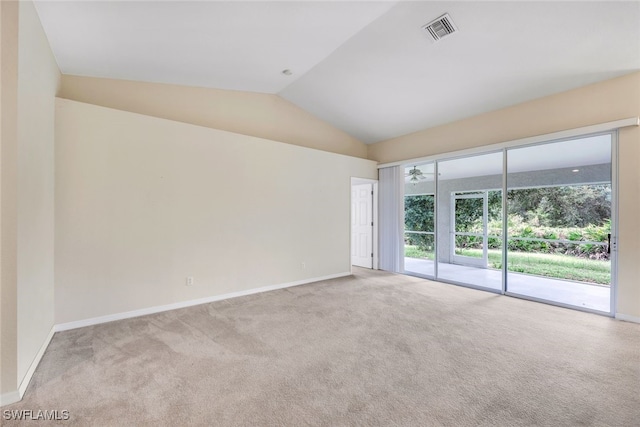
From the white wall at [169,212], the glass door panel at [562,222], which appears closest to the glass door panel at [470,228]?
the glass door panel at [562,222]

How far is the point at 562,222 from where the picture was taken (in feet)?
13.1

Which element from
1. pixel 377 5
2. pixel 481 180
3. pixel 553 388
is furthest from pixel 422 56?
pixel 553 388

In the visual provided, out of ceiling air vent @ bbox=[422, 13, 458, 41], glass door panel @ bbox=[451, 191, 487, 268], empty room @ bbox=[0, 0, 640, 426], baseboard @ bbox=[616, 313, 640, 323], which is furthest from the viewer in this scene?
glass door panel @ bbox=[451, 191, 487, 268]

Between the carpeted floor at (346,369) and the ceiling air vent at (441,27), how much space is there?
3.37 m

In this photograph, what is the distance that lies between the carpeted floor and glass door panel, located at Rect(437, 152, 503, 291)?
142 cm

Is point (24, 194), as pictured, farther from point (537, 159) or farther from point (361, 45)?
point (537, 159)

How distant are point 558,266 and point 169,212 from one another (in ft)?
19.1

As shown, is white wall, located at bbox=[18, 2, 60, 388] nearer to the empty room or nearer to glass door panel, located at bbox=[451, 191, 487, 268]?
the empty room

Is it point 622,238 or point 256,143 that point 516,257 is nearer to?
point 622,238

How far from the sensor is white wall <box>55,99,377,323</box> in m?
3.07

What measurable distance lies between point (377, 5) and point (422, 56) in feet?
3.49

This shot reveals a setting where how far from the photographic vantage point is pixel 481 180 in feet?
16.3

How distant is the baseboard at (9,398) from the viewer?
180cm

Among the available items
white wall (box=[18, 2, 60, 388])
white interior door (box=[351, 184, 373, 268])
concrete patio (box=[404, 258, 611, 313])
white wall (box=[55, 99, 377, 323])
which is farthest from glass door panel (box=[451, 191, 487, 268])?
white wall (box=[18, 2, 60, 388])
